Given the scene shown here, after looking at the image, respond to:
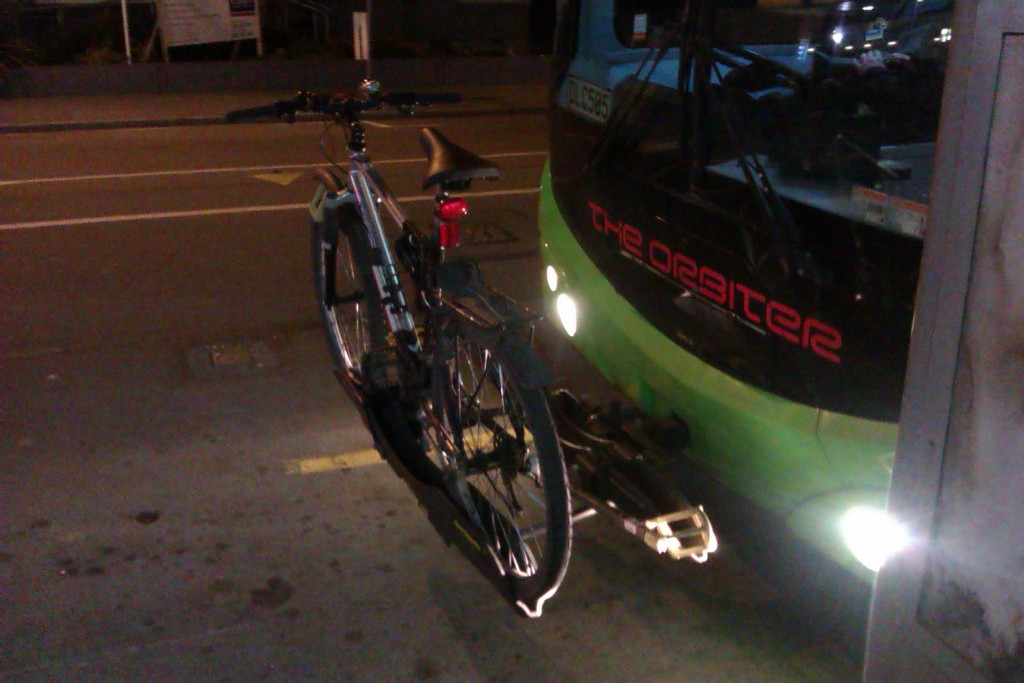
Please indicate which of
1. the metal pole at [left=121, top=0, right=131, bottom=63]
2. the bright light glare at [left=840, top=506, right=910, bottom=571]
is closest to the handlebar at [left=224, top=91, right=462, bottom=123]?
the bright light glare at [left=840, top=506, right=910, bottom=571]

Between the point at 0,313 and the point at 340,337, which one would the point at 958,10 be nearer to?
the point at 340,337

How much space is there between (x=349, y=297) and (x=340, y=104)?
0.96m

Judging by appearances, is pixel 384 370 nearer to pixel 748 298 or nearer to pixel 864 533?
pixel 748 298

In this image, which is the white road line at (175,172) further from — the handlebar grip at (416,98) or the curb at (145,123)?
the handlebar grip at (416,98)

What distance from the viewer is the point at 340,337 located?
4883 mm

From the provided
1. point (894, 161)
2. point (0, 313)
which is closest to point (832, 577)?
point (894, 161)

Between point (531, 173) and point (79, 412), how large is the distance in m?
6.83

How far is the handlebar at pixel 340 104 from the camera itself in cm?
398

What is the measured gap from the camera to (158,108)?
15.7 meters

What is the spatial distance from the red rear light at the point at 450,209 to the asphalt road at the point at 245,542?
929 mm

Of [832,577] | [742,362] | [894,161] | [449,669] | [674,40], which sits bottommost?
[449,669]

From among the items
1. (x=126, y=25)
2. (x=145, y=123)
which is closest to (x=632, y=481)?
(x=145, y=123)

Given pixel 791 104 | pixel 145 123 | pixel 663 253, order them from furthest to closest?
pixel 145 123, pixel 663 253, pixel 791 104

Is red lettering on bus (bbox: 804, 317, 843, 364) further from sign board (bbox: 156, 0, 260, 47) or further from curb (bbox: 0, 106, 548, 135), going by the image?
sign board (bbox: 156, 0, 260, 47)
